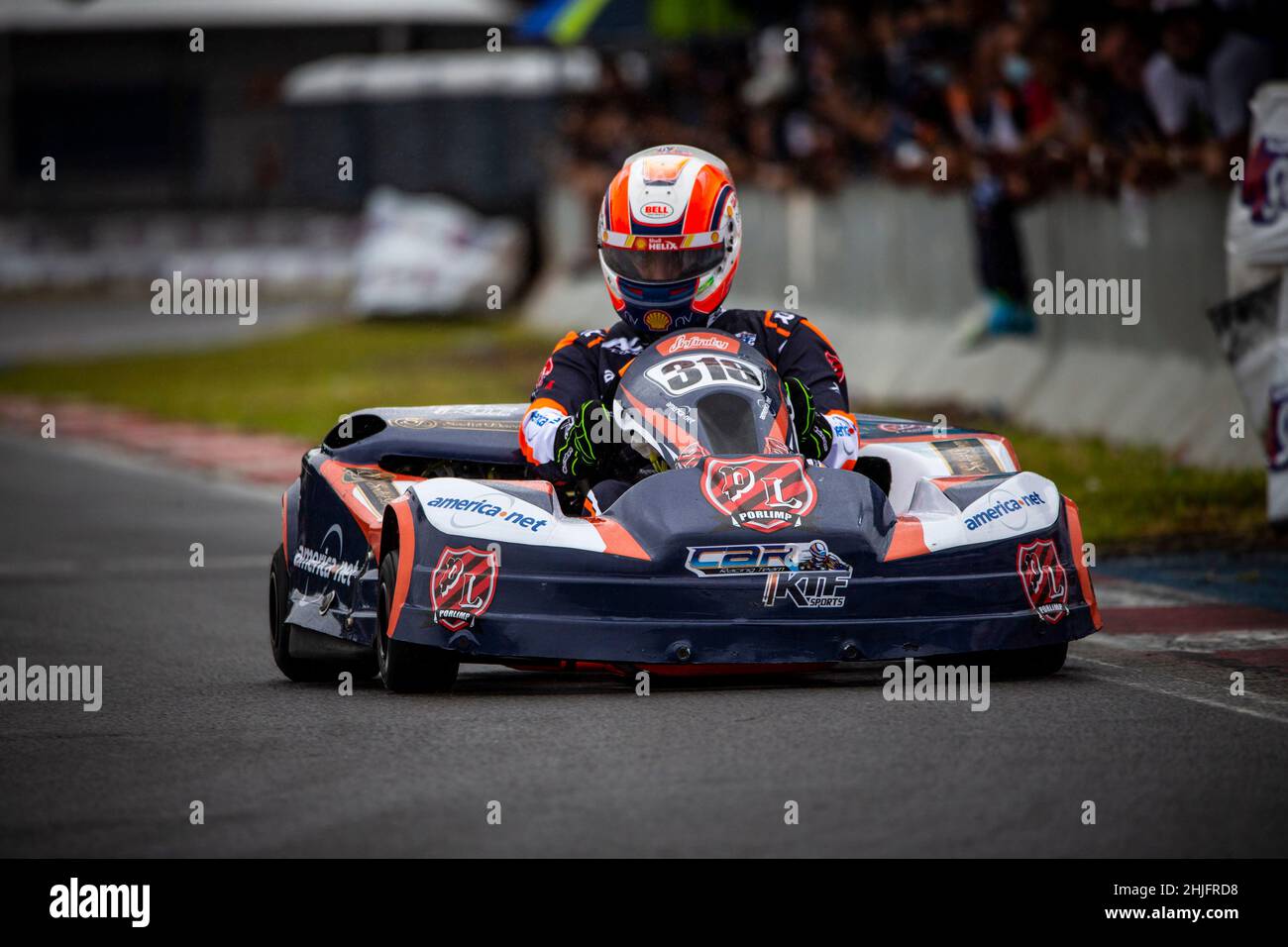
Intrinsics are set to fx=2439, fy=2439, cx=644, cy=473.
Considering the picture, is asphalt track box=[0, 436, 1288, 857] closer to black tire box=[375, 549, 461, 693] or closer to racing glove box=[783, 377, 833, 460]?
black tire box=[375, 549, 461, 693]

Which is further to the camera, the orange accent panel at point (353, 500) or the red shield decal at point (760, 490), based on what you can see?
the orange accent panel at point (353, 500)

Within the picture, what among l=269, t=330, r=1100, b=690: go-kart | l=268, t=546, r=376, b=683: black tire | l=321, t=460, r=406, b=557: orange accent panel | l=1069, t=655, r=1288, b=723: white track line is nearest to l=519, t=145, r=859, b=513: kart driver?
l=269, t=330, r=1100, b=690: go-kart

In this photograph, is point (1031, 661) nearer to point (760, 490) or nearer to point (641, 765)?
point (760, 490)

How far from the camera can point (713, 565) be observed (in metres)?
7.04

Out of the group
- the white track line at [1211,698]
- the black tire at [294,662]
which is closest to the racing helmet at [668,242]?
the black tire at [294,662]

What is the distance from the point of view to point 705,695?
7.31 m

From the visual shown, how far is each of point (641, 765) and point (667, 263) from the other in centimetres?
244

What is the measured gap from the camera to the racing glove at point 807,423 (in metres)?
8.02

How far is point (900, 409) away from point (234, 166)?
31756mm

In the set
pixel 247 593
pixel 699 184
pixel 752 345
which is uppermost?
pixel 699 184

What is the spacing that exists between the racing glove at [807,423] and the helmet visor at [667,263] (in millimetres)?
481

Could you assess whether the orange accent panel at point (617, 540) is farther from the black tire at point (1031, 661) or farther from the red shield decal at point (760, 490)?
the black tire at point (1031, 661)
